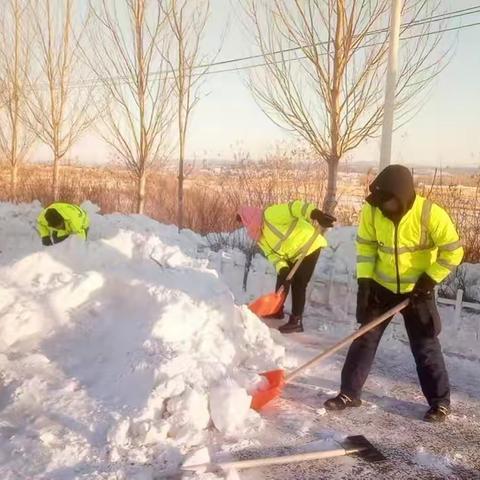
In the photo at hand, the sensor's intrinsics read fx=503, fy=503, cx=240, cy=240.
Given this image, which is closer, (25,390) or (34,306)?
(25,390)

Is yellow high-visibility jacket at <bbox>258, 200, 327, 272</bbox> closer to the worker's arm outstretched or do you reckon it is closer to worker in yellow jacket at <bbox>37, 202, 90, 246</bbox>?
the worker's arm outstretched

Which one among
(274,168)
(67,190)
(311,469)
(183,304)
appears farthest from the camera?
(67,190)

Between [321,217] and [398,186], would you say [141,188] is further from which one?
[398,186]

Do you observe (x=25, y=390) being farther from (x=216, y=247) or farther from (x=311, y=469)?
(x=216, y=247)

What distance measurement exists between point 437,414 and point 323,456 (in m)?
1.04

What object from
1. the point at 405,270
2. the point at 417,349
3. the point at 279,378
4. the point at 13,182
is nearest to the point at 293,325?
the point at 279,378

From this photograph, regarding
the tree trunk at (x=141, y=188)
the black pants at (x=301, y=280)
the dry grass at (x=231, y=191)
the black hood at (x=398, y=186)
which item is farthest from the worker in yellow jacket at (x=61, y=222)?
the tree trunk at (x=141, y=188)

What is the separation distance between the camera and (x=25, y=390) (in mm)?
3404

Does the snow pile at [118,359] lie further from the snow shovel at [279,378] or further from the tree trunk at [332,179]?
the tree trunk at [332,179]

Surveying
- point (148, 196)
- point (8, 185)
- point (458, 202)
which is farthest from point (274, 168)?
point (8, 185)

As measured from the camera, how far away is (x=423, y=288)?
3.37 metres

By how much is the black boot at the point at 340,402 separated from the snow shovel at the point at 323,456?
369 millimetres

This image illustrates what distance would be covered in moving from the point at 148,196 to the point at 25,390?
455 inches

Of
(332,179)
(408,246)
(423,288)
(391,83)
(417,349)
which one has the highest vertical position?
(391,83)
